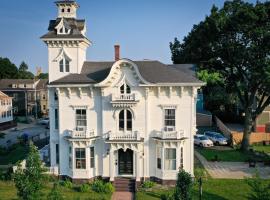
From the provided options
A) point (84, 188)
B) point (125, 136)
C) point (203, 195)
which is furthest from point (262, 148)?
point (84, 188)

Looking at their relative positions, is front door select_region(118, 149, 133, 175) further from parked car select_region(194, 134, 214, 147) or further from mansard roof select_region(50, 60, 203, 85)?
parked car select_region(194, 134, 214, 147)

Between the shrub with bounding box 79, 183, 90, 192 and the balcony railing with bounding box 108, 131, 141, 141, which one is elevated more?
the balcony railing with bounding box 108, 131, 141, 141

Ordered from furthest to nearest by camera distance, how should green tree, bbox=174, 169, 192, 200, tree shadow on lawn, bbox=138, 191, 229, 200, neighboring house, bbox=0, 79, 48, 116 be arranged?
neighboring house, bbox=0, 79, 48, 116 → tree shadow on lawn, bbox=138, 191, 229, 200 → green tree, bbox=174, 169, 192, 200

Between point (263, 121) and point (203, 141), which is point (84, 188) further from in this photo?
point (263, 121)

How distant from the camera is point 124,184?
28.1 meters

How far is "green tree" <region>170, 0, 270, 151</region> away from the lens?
3516 centimetres

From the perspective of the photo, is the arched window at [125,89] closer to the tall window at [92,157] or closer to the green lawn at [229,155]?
the tall window at [92,157]

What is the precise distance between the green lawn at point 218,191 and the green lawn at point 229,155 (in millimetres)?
8094

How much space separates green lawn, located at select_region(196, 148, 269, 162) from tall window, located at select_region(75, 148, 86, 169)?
46.2 feet

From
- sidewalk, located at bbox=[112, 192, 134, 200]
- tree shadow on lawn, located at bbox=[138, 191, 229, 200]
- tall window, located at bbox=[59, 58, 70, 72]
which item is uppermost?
tall window, located at bbox=[59, 58, 70, 72]

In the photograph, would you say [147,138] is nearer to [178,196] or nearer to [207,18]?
[178,196]

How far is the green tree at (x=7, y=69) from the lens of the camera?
11038 cm

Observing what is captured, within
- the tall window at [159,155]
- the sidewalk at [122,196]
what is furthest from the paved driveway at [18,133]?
the tall window at [159,155]

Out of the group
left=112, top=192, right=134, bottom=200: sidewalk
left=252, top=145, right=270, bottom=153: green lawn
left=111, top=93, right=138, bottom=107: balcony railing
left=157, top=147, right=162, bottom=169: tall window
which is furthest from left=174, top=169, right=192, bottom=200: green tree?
left=252, top=145, right=270, bottom=153: green lawn
